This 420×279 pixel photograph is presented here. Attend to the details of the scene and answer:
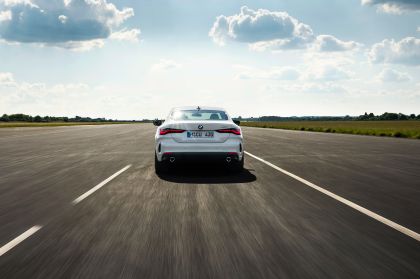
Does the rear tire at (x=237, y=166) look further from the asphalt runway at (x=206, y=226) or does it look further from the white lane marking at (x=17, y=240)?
the white lane marking at (x=17, y=240)

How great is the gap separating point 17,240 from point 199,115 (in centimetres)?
628

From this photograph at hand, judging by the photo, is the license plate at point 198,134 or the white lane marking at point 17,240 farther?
the license plate at point 198,134

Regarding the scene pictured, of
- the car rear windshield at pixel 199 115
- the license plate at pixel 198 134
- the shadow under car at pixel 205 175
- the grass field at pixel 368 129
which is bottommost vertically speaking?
the grass field at pixel 368 129

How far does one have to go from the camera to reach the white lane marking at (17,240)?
4.32 metres

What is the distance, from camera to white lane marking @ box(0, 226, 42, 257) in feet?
14.2

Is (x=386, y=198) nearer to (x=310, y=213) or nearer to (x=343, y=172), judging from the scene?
(x=310, y=213)

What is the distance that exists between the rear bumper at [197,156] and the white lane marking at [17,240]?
4440 mm

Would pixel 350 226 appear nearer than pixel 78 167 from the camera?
Yes

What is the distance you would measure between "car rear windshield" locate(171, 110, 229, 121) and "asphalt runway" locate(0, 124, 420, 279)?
1.31 metres

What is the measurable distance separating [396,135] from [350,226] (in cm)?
2913

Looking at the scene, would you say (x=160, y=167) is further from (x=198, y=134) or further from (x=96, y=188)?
(x=96, y=188)

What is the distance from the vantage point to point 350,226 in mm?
5266

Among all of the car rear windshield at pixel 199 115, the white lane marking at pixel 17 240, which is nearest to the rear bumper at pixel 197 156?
the car rear windshield at pixel 199 115

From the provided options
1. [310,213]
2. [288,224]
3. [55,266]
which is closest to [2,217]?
[55,266]
